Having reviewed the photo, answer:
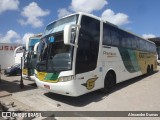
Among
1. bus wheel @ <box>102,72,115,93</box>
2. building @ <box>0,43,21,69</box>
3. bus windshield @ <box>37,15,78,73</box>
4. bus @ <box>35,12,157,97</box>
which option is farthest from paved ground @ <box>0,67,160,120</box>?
building @ <box>0,43,21,69</box>

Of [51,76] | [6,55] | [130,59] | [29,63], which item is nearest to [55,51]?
[51,76]

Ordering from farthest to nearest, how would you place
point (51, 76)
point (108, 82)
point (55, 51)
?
point (108, 82)
point (55, 51)
point (51, 76)

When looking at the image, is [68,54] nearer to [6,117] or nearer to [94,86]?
[94,86]

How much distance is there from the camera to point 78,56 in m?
6.58

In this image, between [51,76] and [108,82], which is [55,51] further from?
[108,82]

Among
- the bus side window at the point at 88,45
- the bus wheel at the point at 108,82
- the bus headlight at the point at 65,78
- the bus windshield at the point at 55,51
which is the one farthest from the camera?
the bus wheel at the point at 108,82

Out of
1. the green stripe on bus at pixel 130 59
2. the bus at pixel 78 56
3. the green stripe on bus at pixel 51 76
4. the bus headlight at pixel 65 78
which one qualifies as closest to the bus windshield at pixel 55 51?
the bus at pixel 78 56

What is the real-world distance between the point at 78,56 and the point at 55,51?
41.0 inches

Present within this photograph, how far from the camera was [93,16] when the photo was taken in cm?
764

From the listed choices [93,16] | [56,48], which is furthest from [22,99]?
[93,16]

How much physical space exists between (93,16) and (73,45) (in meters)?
2.05

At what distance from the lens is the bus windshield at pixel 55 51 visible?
660cm

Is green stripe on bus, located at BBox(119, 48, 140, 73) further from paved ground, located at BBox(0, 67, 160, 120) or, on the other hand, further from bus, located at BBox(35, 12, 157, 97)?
paved ground, located at BBox(0, 67, 160, 120)

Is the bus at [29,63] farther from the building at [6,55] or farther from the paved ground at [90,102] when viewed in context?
the building at [6,55]
